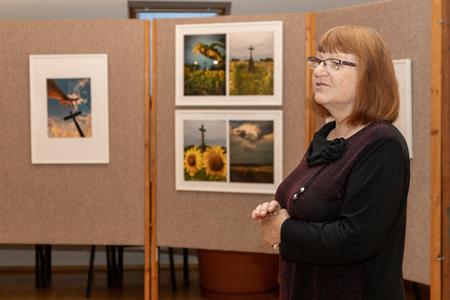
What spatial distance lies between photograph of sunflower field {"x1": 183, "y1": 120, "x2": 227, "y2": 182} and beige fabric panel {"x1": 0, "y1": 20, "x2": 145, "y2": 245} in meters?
0.30

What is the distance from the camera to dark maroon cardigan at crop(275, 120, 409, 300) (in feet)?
4.76

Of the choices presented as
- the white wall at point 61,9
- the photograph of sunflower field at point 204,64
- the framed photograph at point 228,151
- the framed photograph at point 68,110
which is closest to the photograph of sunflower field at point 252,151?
the framed photograph at point 228,151

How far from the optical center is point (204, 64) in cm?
364

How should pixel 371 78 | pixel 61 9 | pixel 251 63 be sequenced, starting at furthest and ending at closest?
pixel 61 9 < pixel 251 63 < pixel 371 78

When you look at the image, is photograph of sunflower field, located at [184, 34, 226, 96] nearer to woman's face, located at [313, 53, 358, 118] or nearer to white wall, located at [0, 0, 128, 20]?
woman's face, located at [313, 53, 358, 118]

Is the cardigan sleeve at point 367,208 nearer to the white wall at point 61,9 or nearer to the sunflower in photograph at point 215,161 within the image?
the sunflower in photograph at point 215,161

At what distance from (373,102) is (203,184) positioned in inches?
85.8

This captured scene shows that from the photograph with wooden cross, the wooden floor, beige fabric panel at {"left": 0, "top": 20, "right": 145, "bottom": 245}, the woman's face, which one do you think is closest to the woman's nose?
the woman's face

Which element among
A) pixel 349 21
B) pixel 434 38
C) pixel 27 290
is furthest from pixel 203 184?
pixel 27 290

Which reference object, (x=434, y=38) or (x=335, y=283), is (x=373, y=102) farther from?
(x=434, y=38)

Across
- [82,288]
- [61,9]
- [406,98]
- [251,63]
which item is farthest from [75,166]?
[61,9]

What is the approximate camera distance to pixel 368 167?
4.80 feet

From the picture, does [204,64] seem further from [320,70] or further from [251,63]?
[320,70]

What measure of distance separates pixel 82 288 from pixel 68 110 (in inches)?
70.8
